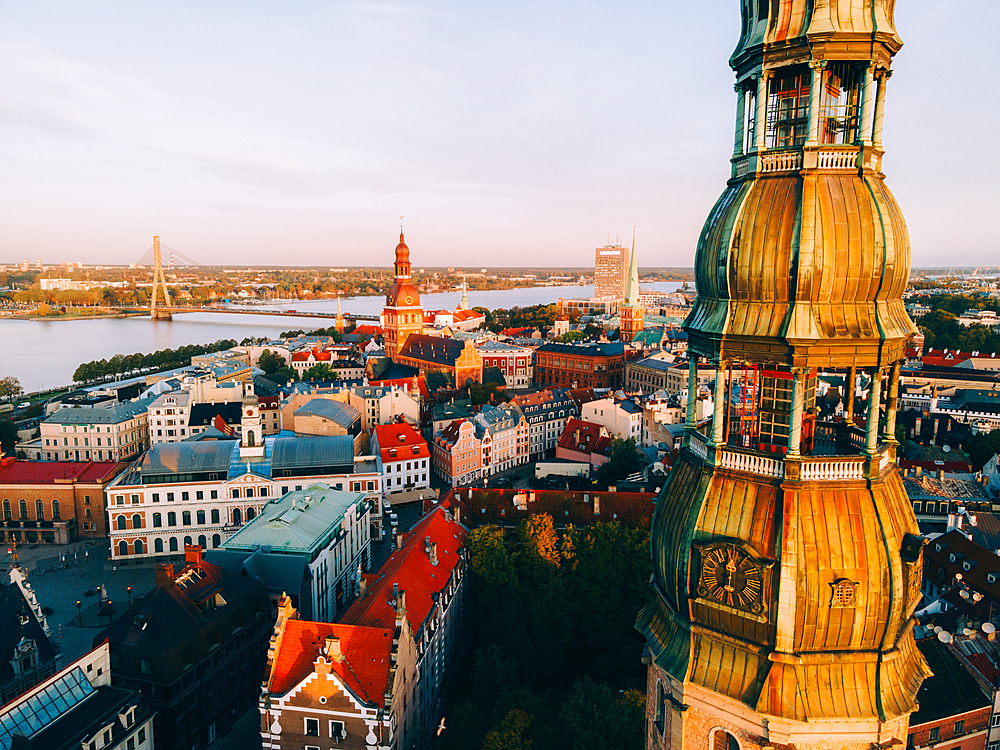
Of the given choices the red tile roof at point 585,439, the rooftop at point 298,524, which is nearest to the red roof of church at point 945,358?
the red tile roof at point 585,439

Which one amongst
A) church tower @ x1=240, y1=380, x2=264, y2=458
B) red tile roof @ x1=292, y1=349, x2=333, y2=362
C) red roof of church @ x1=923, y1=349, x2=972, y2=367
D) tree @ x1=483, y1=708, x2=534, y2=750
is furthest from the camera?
red tile roof @ x1=292, y1=349, x2=333, y2=362

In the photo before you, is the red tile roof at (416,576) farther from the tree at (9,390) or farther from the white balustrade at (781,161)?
the tree at (9,390)

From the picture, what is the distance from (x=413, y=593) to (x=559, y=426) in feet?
142

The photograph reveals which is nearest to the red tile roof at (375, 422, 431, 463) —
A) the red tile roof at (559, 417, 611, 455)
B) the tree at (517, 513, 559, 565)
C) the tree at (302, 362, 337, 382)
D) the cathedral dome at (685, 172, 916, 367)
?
the red tile roof at (559, 417, 611, 455)

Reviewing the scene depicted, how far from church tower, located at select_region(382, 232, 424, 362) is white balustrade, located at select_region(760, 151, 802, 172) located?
10120 centimetres

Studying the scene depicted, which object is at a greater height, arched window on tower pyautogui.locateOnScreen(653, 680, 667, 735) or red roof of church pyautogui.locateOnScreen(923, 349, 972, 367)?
arched window on tower pyautogui.locateOnScreen(653, 680, 667, 735)

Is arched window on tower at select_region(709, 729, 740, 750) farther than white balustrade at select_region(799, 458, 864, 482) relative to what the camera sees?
Yes

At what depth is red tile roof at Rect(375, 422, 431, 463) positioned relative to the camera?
52.5 meters

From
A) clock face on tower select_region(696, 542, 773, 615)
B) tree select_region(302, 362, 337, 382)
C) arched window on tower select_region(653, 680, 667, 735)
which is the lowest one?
tree select_region(302, 362, 337, 382)

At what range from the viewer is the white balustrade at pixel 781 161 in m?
9.38

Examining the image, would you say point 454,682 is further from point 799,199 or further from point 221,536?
point 799,199

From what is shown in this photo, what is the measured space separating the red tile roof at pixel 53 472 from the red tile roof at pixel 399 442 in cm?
1880

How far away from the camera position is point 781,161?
9.49 metres

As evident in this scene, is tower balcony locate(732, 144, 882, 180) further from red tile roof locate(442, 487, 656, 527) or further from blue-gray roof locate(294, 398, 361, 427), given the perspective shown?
blue-gray roof locate(294, 398, 361, 427)
